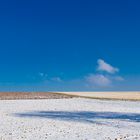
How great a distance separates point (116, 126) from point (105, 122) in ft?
8.56

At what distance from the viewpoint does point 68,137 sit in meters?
21.0

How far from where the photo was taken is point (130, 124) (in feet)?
91.0

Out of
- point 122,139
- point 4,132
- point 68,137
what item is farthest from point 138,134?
point 4,132

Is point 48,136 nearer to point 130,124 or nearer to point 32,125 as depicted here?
point 32,125

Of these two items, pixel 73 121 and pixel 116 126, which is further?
pixel 73 121

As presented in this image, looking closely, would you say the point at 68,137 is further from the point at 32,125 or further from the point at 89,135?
the point at 32,125

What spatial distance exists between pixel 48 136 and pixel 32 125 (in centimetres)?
517

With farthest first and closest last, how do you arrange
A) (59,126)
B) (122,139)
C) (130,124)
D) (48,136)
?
(130,124) → (59,126) → (48,136) → (122,139)

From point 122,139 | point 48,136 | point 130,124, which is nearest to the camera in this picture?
point 122,139

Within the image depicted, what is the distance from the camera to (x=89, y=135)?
858 inches

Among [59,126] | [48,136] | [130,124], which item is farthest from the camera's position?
[130,124]

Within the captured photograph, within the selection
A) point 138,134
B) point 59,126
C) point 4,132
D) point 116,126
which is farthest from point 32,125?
point 138,134

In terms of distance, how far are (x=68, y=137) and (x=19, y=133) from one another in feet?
9.89

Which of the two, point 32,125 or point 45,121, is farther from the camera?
point 45,121
